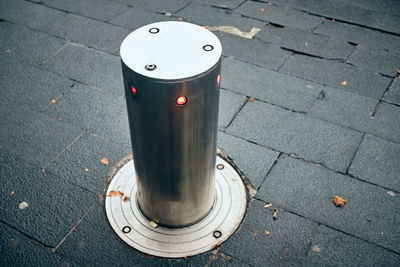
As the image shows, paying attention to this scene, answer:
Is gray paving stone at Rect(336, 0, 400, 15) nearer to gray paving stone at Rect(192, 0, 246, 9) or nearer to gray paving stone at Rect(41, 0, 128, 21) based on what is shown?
gray paving stone at Rect(192, 0, 246, 9)

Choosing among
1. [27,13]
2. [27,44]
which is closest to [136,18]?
[27,44]

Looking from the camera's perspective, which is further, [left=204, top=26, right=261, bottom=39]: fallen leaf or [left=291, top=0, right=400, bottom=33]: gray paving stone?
[left=291, top=0, right=400, bottom=33]: gray paving stone

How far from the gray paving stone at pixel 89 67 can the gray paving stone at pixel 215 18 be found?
139cm

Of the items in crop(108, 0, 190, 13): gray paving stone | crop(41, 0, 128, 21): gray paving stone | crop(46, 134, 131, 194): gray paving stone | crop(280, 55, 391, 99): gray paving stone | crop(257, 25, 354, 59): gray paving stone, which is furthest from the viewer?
crop(108, 0, 190, 13): gray paving stone

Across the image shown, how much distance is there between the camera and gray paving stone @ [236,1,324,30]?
5.43 m

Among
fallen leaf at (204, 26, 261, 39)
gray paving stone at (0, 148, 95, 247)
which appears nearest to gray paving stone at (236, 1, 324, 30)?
fallen leaf at (204, 26, 261, 39)

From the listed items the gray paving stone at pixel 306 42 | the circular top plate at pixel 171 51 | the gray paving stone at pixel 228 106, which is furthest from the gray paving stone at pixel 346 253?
the gray paving stone at pixel 306 42

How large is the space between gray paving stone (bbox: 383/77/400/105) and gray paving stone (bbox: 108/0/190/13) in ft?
10.3

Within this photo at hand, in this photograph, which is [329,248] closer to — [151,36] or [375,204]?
[375,204]

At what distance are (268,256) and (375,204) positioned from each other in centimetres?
108

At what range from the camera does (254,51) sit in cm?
491

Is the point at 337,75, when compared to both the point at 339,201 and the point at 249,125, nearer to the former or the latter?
the point at 249,125

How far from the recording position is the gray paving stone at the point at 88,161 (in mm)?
3393

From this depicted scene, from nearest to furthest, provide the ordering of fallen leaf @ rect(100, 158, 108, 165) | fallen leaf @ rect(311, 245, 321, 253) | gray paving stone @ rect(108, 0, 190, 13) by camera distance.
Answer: fallen leaf @ rect(311, 245, 321, 253)
fallen leaf @ rect(100, 158, 108, 165)
gray paving stone @ rect(108, 0, 190, 13)
